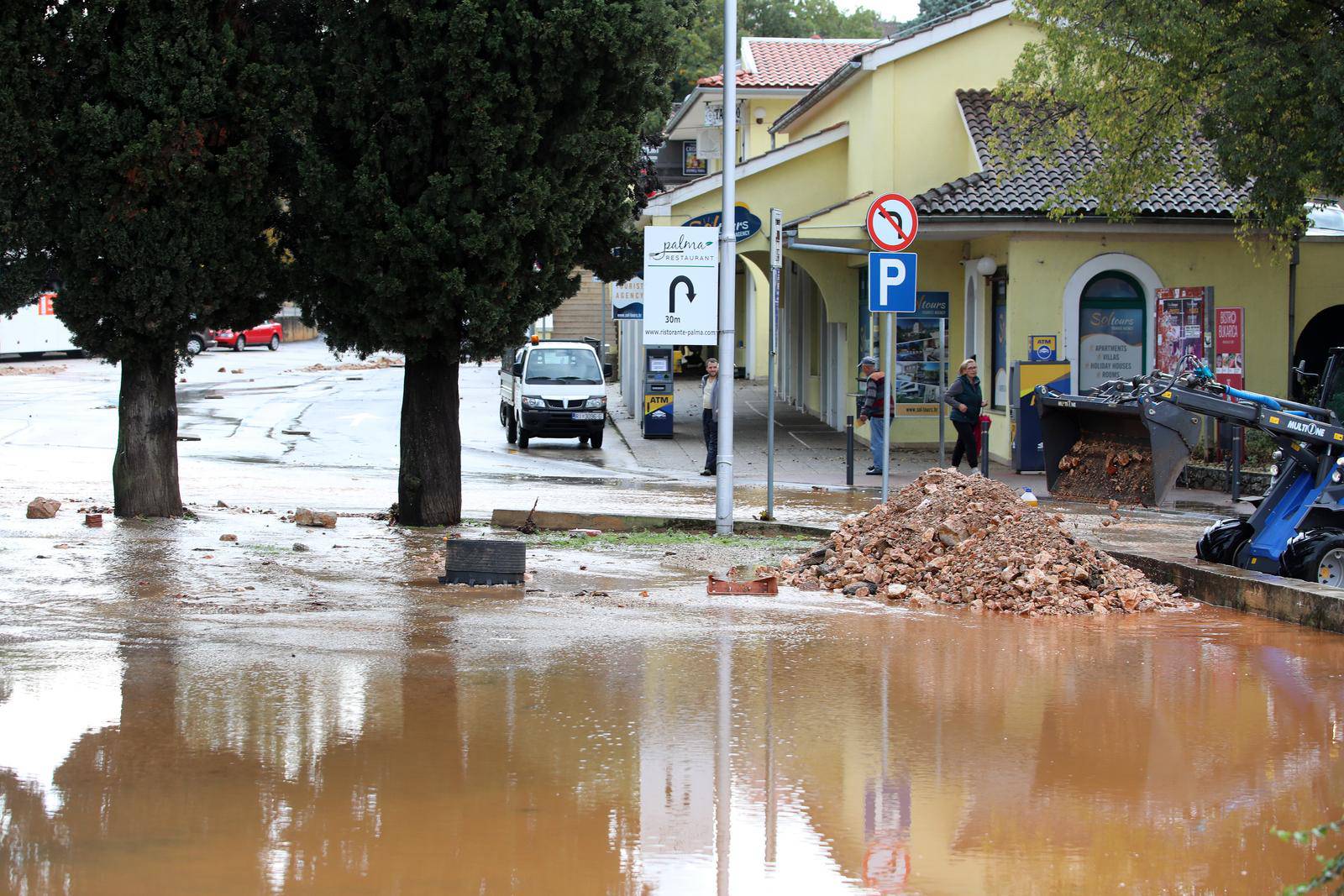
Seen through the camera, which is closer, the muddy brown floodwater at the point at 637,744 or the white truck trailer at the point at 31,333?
the muddy brown floodwater at the point at 637,744

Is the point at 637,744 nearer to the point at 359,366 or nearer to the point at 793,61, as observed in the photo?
the point at 793,61

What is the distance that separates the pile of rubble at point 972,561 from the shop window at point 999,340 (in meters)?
12.7

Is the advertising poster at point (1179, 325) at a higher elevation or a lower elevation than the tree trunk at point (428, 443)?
higher

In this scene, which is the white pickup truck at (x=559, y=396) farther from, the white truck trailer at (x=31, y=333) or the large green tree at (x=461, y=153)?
the white truck trailer at (x=31, y=333)

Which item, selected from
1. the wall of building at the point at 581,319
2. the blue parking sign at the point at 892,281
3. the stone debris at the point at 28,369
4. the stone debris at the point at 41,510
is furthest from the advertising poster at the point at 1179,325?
the stone debris at the point at 28,369

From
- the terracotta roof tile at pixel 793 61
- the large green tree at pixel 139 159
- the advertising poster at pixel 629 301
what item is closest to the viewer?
the large green tree at pixel 139 159

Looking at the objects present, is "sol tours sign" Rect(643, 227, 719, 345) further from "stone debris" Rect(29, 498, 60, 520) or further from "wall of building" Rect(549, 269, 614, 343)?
"wall of building" Rect(549, 269, 614, 343)

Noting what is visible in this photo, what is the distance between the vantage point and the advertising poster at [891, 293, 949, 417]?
88.2 feet

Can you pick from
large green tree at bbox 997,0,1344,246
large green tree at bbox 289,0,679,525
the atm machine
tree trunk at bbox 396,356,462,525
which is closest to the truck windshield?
the atm machine

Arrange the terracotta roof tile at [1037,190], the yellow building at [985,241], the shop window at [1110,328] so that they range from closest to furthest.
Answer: the terracotta roof tile at [1037,190]
the yellow building at [985,241]
the shop window at [1110,328]

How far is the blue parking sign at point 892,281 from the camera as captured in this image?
14.4 meters

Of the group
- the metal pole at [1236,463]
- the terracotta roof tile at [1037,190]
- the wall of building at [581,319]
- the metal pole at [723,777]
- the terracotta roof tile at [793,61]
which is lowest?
the metal pole at [723,777]

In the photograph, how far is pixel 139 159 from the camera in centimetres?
1329

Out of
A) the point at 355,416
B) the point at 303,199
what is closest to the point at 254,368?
the point at 355,416
